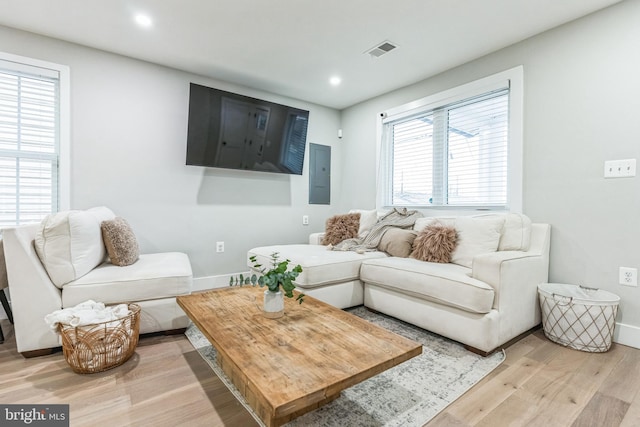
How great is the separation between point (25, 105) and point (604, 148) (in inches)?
177

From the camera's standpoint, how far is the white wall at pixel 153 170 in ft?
8.76

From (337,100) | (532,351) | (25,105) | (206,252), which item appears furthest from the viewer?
(337,100)

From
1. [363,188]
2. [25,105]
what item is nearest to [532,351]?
[363,188]

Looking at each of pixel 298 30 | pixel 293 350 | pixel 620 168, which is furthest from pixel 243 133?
pixel 620 168

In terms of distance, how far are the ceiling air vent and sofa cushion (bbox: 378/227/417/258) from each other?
1654 millimetres

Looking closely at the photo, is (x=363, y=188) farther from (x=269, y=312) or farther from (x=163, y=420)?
(x=163, y=420)

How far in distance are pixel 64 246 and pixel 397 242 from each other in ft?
8.15

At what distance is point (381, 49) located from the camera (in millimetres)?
2707

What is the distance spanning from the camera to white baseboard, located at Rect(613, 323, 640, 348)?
1.98 m

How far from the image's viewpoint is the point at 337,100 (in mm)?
4020

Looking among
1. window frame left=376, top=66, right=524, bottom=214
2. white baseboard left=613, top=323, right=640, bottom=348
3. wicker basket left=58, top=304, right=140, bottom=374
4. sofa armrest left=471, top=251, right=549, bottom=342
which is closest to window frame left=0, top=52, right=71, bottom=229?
wicker basket left=58, top=304, right=140, bottom=374

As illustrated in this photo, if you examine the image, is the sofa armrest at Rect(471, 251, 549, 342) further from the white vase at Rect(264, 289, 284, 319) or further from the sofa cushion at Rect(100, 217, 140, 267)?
the sofa cushion at Rect(100, 217, 140, 267)

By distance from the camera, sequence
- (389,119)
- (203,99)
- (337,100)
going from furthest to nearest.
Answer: (337,100) → (389,119) → (203,99)

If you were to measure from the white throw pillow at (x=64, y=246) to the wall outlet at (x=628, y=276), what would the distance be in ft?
11.8
